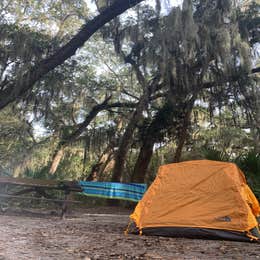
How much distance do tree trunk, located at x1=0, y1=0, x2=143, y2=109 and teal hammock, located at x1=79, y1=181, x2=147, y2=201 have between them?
313 cm

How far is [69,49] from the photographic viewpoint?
879 centimetres

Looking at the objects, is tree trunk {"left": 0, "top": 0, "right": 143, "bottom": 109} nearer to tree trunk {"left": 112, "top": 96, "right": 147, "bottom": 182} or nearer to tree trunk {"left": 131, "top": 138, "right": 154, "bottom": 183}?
tree trunk {"left": 112, "top": 96, "right": 147, "bottom": 182}

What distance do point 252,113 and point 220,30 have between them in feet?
9.64

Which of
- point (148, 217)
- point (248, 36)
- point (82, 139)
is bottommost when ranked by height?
point (148, 217)

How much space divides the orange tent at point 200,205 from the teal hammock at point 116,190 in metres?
3.92

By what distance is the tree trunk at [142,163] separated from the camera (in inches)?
482

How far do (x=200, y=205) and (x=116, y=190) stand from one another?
468cm

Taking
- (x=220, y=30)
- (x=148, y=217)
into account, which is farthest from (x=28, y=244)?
(x=220, y=30)

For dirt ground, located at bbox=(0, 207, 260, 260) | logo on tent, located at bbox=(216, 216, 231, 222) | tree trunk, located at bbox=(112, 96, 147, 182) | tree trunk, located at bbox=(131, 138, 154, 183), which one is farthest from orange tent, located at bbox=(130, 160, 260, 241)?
tree trunk, located at bbox=(131, 138, 154, 183)

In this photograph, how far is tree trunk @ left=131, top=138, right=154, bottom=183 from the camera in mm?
12234

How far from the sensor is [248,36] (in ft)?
35.4

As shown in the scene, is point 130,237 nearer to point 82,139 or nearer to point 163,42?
point 163,42

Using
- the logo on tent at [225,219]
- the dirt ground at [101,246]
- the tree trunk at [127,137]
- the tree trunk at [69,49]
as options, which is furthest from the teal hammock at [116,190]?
the logo on tent at [225,219]

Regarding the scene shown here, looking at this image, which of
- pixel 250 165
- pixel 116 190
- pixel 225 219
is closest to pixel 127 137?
pixel 116 190
